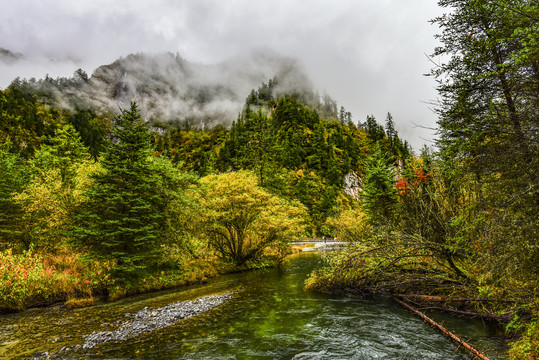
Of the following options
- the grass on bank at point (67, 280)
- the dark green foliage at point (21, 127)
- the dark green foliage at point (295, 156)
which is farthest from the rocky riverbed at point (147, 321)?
the dark green foliage at point (21, 127)

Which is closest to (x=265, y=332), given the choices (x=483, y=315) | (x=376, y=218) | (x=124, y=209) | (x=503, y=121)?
(x=483, y=315)

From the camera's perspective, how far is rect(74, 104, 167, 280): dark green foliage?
1666 cm

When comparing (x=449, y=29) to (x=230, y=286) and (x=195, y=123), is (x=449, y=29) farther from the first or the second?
(x=195, y=123)

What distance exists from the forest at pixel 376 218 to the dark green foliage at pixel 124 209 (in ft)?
0.28

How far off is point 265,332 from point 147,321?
5.50 metres

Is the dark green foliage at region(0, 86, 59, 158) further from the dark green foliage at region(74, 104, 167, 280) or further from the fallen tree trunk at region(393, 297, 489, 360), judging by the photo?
the fallen tree trunk at region(393, 297, 489, 360)

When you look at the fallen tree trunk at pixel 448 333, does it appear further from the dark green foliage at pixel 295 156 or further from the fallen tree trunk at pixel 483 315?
the dark green foliage at pixel 295 156

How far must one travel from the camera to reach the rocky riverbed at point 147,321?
9.28 metres

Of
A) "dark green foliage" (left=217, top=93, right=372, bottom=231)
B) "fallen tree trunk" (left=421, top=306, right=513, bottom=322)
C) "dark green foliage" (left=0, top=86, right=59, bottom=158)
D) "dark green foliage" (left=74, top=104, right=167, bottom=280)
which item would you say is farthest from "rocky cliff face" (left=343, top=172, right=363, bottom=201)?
"dark green foliage" (left=0, top=86, right=59, bottom=158)

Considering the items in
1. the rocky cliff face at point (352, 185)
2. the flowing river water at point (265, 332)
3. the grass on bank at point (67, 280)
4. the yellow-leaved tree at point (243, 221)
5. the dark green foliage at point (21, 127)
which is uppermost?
the dark green foliage at point (21, 127)

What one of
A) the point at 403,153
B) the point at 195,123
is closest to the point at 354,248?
the point at 403,153

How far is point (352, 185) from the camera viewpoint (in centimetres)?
9700

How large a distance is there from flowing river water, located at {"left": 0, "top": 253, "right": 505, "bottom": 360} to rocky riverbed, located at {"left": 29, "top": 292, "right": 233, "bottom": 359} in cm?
34

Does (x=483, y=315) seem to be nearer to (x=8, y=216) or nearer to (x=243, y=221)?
(x=243, y=221)
